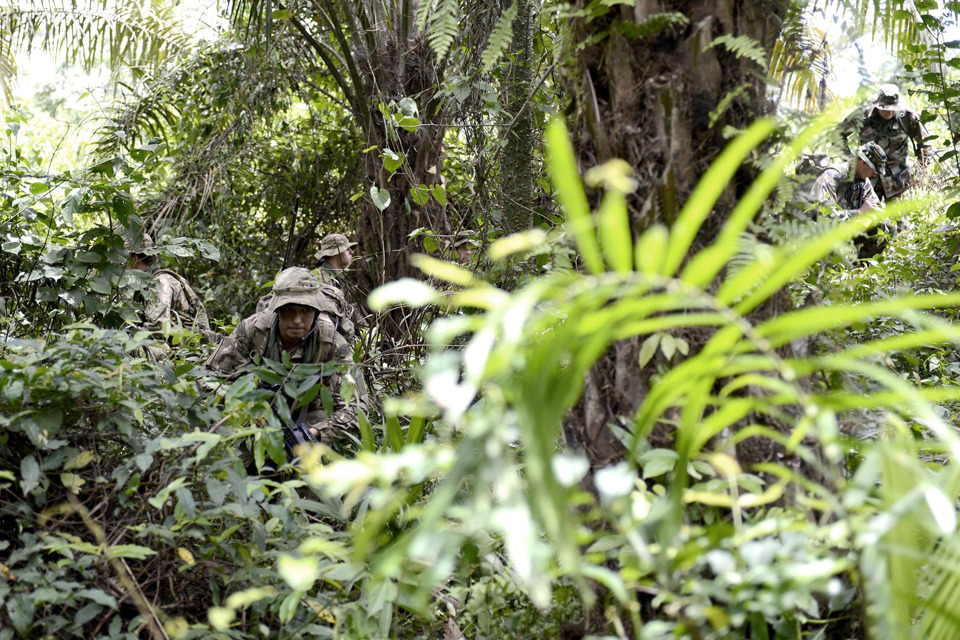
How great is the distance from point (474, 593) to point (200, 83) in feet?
20.0

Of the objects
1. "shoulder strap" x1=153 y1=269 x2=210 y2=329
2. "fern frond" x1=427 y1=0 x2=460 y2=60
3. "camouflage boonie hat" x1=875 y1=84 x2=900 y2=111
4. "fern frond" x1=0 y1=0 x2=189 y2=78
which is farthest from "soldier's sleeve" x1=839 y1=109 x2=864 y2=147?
"fern frond" x1=0 y1=0 x2=189 y2=78

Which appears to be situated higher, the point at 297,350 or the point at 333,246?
the point at 333,246

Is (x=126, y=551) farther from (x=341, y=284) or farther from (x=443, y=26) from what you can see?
(x=341, y=284)

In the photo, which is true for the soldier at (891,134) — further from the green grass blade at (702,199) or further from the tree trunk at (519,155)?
the green grass blade at (702,199)

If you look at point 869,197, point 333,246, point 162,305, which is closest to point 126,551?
point 162,305

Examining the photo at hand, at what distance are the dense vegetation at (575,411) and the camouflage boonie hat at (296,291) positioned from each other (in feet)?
1.67

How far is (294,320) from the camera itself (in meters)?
4.29

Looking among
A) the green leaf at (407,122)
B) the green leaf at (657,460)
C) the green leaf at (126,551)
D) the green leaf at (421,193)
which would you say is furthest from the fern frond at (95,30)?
the green leaf at (657,460)

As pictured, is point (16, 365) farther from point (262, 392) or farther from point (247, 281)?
point (247, 281)

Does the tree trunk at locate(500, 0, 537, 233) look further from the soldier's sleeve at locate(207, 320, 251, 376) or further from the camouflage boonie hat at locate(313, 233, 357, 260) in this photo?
the camouflage boonie hat at locate(313, 233, 357, 260)

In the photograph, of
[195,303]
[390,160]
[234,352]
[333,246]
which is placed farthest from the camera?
[333,246]

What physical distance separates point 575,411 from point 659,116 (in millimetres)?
628

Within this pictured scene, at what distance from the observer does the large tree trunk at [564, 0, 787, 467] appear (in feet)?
5.25

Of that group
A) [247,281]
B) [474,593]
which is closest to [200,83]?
[247,281]
